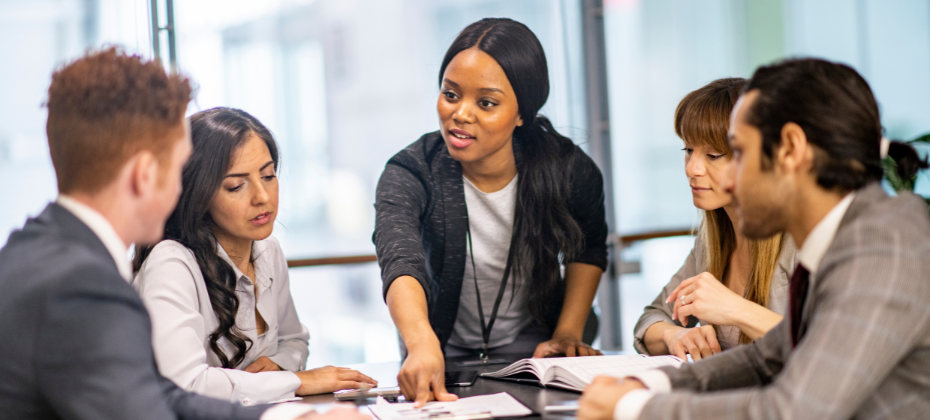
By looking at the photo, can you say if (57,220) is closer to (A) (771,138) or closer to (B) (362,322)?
(A) (771,138)

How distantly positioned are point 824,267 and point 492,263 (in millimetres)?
1152

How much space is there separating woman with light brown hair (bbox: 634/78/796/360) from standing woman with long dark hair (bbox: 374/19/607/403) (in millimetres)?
261

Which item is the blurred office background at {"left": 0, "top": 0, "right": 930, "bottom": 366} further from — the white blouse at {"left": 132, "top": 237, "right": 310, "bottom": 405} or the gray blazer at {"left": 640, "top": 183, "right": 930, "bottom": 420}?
the gray blazer at {"left": 640, "top": 183, "right": 930, "bottom": 420}

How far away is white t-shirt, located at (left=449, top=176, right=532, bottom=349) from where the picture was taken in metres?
2.03

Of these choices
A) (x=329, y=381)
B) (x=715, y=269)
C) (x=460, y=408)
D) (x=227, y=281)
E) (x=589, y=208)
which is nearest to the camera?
(x=460, y=408)

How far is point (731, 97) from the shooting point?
1.72m

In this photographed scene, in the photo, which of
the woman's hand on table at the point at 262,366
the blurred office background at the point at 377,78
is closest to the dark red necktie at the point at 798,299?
the woman's hand on table at the point at 262,366

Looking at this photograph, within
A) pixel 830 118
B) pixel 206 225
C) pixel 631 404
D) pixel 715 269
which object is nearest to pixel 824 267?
pixel 830 118

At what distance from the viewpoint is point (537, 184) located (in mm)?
2002

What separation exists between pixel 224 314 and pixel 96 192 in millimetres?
659

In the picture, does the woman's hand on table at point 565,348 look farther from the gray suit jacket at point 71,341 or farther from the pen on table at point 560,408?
the gray suit jacket at point 71,341

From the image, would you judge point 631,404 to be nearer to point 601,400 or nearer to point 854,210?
point 601,400

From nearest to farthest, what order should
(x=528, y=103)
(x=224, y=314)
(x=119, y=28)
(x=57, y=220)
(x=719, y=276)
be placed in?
(x=57, y=220) < (x=224, y=314) < (x=719, y=276) < (x=528, y=103) < (x=119, y=28)

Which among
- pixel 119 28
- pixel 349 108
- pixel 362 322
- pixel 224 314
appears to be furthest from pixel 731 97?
pixel 119 28
